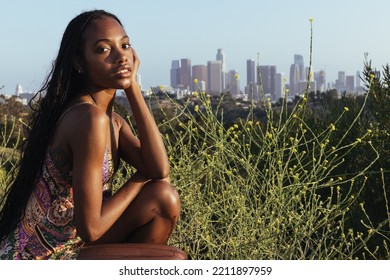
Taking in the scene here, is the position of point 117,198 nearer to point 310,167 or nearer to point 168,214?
point 168,214

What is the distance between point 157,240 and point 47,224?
1.46ft

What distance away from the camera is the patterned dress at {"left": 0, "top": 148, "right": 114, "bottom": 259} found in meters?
2.98

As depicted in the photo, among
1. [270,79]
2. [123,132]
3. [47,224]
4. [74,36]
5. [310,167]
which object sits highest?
[74,36]

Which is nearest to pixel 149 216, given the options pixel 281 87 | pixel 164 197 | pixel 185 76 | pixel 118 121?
pixel 164 197

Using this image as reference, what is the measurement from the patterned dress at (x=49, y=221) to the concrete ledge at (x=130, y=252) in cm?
26

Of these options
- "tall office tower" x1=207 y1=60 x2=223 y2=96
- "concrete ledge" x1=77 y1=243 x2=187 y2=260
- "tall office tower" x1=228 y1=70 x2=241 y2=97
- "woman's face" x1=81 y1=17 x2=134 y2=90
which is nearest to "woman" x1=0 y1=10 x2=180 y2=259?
"woman's face" x1=81 y1=17 x2=134 y2=90

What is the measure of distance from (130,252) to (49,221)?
0.46 metres

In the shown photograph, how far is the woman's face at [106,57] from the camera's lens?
2924 millimetres

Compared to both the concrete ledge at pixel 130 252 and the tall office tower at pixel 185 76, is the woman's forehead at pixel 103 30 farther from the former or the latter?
the tall office tower at pixel 185 76

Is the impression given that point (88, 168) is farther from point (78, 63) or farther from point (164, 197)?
point (78, 63)

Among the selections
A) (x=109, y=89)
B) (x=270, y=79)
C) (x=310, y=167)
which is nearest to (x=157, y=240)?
(x=109, y=89)

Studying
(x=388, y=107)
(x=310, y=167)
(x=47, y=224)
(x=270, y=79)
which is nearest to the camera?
(x=47, y=224)

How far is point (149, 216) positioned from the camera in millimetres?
2986
